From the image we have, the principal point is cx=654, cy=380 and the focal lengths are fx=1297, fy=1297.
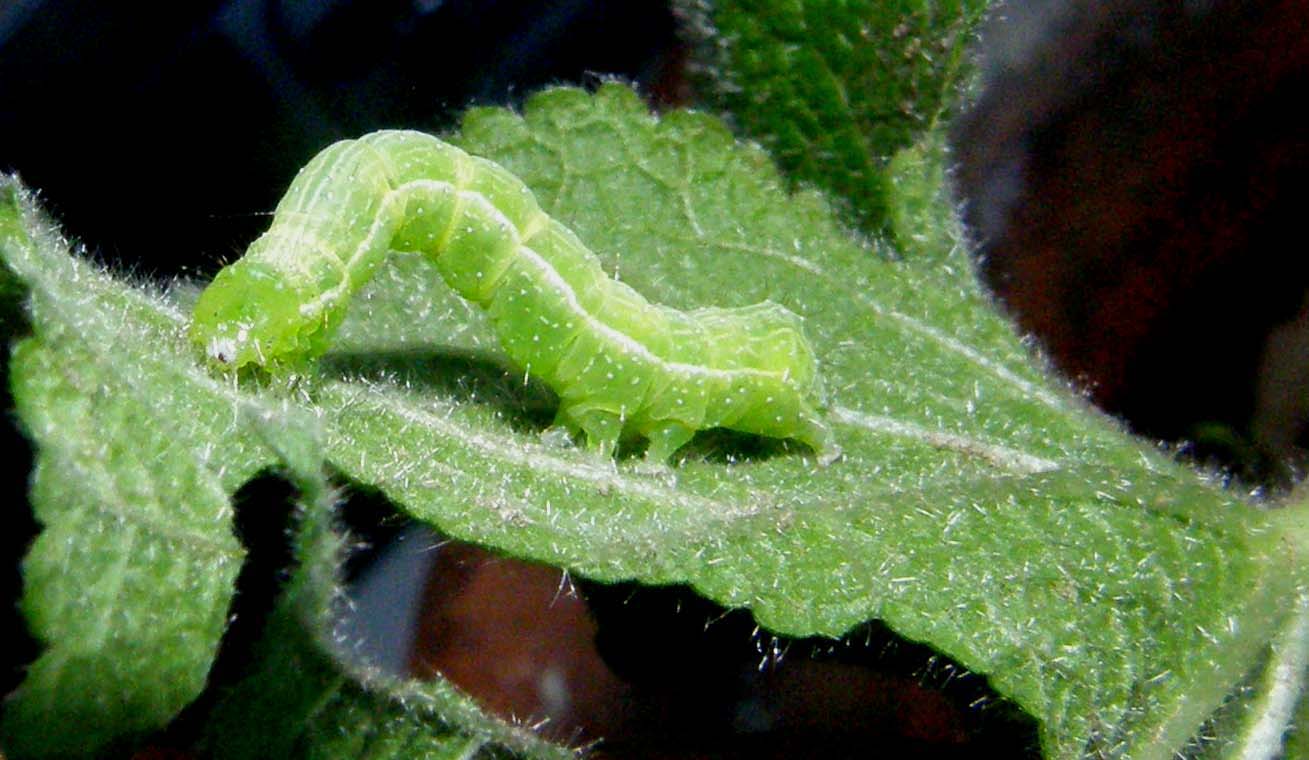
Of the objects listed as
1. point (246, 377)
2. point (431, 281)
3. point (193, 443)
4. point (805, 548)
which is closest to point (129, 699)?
point (193, 443)

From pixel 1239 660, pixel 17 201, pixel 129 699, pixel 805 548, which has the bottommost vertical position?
pixel 1239 660

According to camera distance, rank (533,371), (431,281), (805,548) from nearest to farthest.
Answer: (805,548), (533,371), (431,281)

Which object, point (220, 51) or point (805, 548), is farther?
point (220, 51)

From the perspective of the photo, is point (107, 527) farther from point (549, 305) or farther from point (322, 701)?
point (549, 305)

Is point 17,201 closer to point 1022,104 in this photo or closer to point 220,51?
point 220,51

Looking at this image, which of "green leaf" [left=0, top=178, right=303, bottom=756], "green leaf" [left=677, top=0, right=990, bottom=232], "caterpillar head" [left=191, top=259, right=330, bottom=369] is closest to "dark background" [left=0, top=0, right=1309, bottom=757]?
"green leaf" [left=677, top=0, right=990, bottom=232]

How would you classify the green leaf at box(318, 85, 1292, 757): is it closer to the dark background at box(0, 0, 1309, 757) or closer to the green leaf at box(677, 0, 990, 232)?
the green leaf at box(677, 0, 990, 232)

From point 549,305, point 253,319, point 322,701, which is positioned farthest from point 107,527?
point 549,305
